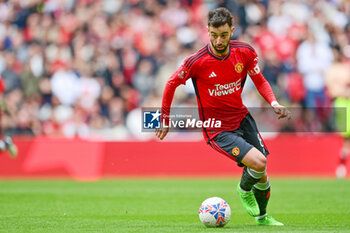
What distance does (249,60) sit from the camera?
8.83m

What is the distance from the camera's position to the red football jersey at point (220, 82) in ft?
28.5

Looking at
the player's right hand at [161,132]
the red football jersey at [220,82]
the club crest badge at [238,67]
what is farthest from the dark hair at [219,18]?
the player's right hand at [161,132]

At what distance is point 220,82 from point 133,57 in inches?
453

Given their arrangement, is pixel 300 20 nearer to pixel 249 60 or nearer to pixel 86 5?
pixel 86 5

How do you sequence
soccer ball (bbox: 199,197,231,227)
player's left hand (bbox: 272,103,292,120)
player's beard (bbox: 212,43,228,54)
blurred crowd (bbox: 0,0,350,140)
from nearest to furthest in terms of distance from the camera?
1. player's left hand (bbox: 272,103,292,120)
2. soccer ball (bbox: 199,197,231,227)
3. player's beard (bbox: 212,43,228,54)
4. blurred crowd (bbox: 0,0,350,140)

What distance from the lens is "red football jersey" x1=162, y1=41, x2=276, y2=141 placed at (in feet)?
28.5

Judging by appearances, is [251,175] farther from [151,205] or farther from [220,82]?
[151,205]

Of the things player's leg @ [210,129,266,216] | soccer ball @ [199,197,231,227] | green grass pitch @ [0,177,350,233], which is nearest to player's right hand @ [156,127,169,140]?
player's leg @ [210,129,266,216]

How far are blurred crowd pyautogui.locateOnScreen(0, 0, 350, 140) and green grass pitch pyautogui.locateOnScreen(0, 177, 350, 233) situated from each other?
8.36ft

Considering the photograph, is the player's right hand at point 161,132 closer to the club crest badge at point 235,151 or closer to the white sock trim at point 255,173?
the club crest badge at point 235,151

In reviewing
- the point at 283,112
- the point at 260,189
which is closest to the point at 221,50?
the point at 283,112

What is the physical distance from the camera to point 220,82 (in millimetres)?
8766

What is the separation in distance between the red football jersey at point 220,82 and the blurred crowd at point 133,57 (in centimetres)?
933

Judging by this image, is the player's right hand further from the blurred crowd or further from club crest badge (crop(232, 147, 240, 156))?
the blurred crowd
